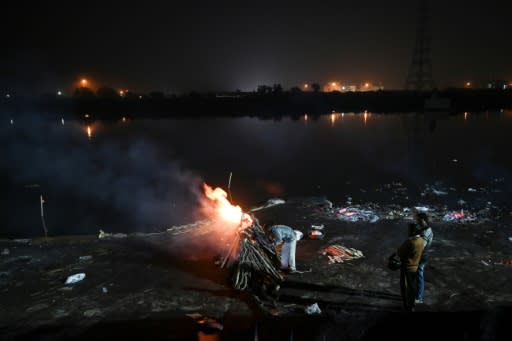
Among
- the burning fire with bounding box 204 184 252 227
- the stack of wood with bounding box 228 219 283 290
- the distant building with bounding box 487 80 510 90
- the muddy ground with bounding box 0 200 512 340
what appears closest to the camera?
the muddy ground with bounding box 0 200 512 340

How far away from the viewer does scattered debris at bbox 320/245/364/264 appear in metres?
8.87

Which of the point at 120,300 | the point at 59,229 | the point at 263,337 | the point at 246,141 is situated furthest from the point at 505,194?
the point at 246,141

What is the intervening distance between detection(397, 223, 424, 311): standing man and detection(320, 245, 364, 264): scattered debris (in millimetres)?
2396

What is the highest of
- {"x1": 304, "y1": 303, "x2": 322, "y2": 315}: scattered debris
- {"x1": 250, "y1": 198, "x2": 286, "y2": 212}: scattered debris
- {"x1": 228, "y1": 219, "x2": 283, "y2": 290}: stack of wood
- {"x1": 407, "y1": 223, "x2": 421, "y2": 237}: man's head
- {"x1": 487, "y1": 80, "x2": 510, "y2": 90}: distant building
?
{"x1": 487, "y1": 80, "x2": 510, "y2": 90}: distant building

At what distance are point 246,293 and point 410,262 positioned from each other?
319cm

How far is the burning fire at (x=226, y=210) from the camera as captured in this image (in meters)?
8.68

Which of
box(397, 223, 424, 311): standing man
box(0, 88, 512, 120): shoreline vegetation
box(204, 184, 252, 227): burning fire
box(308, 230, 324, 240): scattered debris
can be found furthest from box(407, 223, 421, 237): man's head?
box(0, 88, 512, 120): shoreline vegetation

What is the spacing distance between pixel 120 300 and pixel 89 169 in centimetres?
1886

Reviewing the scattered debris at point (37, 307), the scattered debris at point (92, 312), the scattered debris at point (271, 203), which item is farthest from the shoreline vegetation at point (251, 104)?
the scattered debris at point (92, 312)

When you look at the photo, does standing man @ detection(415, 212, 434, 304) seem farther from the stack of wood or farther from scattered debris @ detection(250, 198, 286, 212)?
scattered debris @ detection(250, 198, 286, 212)

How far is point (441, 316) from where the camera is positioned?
19.5ft

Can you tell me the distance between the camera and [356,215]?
1248cm

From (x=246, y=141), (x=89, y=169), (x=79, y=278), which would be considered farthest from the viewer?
(x=246, y=141)

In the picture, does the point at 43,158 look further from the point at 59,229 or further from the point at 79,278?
the point at 79,278
